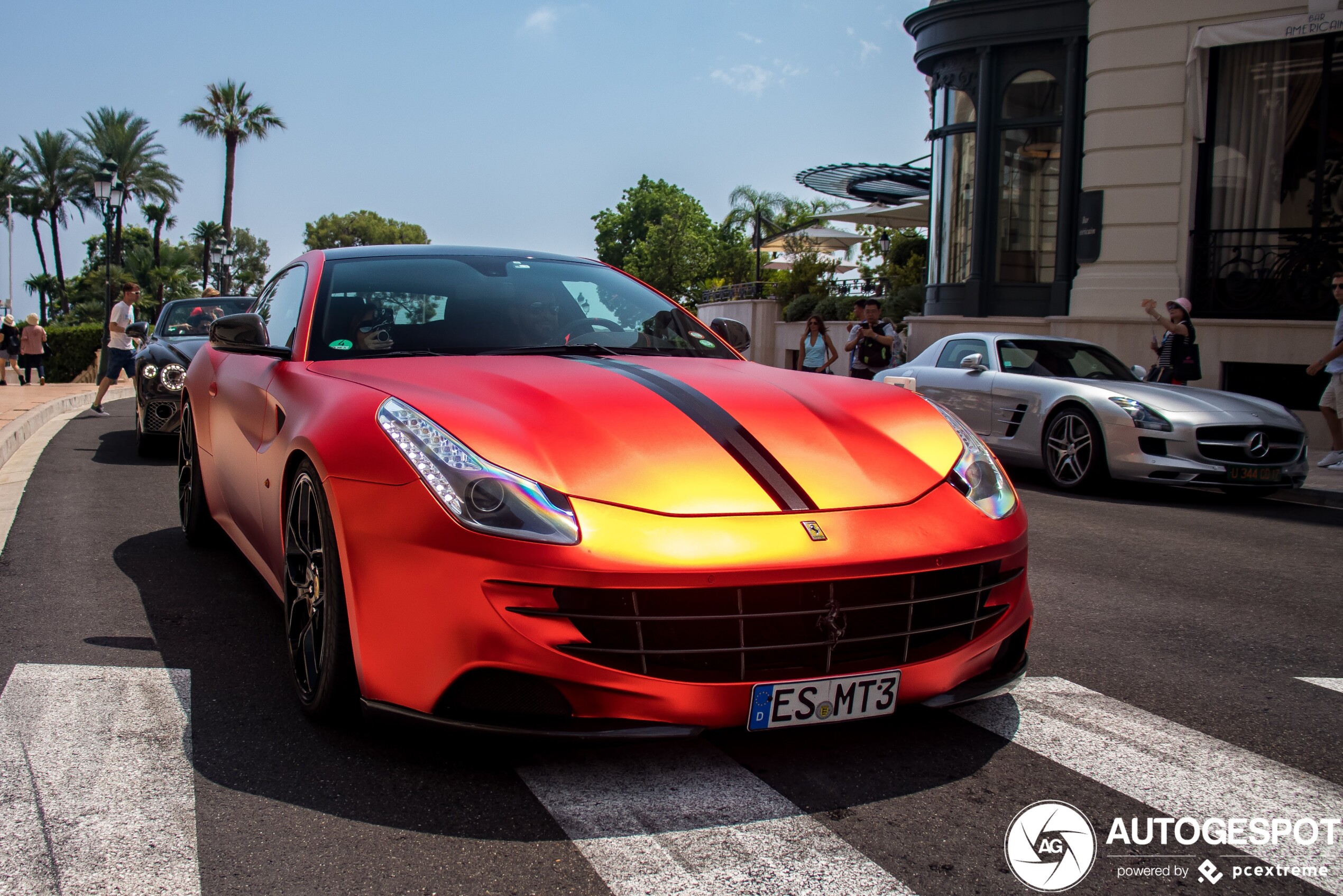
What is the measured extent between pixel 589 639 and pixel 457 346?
5.13 ft

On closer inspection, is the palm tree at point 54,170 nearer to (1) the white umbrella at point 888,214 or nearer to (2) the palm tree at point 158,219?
(2) the palm tree at point 158,219

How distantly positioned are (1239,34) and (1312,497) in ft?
29.3

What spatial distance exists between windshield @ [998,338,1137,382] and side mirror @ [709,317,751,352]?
581 centimetres

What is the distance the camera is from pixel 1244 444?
848 centimetres

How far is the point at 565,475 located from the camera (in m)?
2.71

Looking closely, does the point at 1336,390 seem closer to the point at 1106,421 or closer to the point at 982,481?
the point at 1106,421

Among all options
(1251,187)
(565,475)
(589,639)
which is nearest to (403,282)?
(565,475)

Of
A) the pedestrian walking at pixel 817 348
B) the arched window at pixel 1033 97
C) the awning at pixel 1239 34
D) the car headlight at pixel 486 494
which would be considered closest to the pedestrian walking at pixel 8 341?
the pedestrian walking at pixel 817 348

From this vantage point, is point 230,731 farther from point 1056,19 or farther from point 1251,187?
point 1056,19

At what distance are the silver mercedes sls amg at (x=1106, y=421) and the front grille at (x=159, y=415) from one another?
6277mm

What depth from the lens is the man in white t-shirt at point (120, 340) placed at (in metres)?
13.9

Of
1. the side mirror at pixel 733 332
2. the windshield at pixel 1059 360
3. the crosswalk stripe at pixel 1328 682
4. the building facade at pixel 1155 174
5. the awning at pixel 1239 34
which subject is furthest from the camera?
the building facade at pixel 1155 174

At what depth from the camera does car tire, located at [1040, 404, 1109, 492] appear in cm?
886

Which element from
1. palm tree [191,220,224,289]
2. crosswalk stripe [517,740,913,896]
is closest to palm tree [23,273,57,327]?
palm tree [191,220,224,289]
